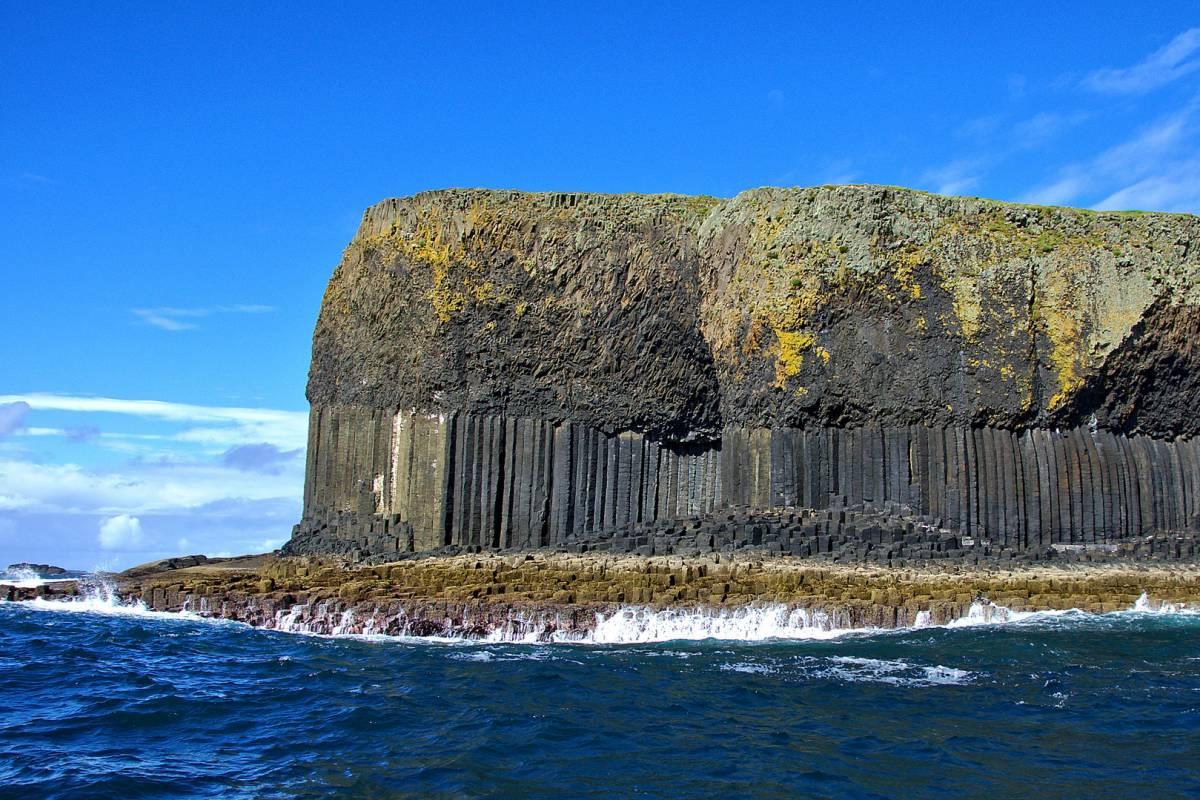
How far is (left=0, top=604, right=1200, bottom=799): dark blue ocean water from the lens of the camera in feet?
30.2

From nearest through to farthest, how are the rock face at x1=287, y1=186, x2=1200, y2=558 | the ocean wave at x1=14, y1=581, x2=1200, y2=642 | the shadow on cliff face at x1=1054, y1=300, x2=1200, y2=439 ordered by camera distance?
the ocean wave at x1=14, y1=581, x2=1200, y2=642, the rock face at x1=287, y1=186, x2=1200, y2=558, the shadow on cliff face at x1=1054, y1=300, x2=1200, y2=439

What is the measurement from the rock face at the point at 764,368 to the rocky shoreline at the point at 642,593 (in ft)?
9.34

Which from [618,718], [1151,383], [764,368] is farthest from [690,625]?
[1151,383]

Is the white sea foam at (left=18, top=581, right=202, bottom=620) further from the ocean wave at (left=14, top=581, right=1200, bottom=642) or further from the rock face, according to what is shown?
the rock face

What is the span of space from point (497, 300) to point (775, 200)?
7.78 m

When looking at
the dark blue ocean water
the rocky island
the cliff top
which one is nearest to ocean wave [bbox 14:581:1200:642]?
the dark blue ocean water

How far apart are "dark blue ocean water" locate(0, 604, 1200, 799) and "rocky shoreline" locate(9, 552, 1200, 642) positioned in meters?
1.30

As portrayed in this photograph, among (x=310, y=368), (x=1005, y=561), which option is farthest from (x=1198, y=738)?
(x=310, y=368)

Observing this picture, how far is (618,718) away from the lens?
1152 centimetres

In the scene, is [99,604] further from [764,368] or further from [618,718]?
[618,718]

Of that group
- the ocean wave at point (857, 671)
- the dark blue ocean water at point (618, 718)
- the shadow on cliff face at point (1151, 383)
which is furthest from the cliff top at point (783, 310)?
the ocean wave at point (857, 671)

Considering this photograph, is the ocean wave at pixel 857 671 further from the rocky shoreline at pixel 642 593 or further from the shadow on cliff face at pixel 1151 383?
the shadow on cliff face at pixel 1151 383

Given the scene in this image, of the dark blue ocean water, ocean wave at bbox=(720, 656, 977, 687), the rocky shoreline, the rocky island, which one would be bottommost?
the dark blue ocean water

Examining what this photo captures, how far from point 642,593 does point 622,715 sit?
7667 millimetres
